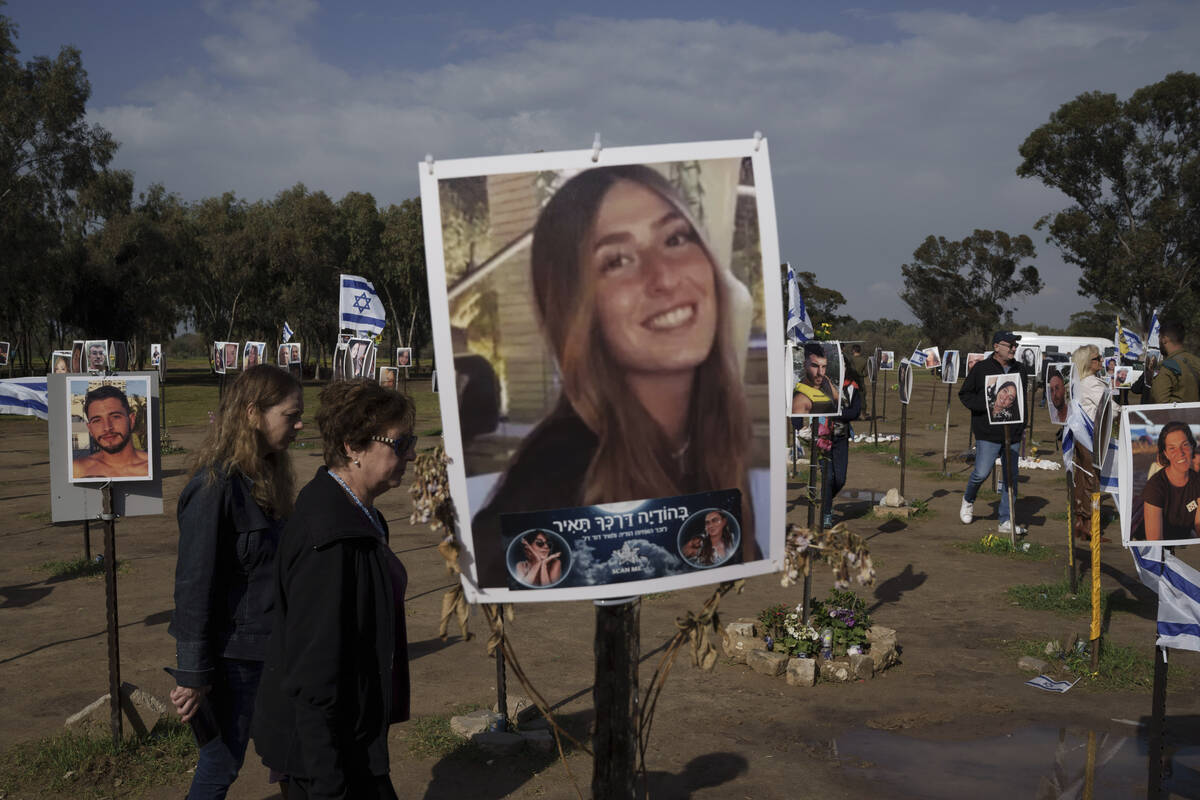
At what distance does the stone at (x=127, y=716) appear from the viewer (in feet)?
16.3

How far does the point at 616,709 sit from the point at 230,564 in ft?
4.71

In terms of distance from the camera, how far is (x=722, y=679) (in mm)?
6113

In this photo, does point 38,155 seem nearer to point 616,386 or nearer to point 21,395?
point 21,395

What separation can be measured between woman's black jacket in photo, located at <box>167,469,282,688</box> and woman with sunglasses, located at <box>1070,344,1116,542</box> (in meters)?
4.44

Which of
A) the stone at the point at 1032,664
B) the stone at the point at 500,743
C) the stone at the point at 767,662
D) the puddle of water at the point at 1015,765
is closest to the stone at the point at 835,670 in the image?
the stone at the point at 767,662

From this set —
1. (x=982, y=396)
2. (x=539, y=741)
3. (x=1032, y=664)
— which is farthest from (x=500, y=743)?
(x=982, y=396)

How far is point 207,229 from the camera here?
51531mm

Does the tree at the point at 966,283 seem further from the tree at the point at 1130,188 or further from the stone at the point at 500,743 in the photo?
the stone at the point at 500,743

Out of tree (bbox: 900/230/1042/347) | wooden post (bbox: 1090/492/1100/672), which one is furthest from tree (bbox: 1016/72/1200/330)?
wooden post (bbox: 1090/492/1100/672)

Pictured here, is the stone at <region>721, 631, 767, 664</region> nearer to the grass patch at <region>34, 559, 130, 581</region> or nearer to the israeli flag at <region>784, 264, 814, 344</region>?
the israeli flag at <region>784, 264, 814, 344</region>

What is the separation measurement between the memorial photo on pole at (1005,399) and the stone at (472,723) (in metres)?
6.76

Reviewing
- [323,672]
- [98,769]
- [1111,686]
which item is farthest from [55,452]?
[1111,686]

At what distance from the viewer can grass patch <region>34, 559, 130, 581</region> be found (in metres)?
9.05

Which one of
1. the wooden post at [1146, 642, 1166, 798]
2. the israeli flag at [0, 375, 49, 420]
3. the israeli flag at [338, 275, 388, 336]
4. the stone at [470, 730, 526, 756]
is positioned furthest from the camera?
the israeli flag at [338, 275, 388, 336]
